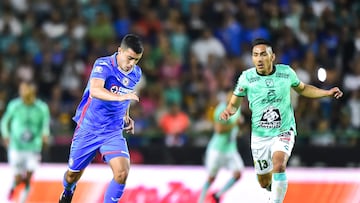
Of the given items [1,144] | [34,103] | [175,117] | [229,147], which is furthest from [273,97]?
[1,144]

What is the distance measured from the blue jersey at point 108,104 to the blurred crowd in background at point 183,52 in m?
6.74

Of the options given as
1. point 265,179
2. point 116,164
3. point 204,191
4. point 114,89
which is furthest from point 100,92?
point 204,191

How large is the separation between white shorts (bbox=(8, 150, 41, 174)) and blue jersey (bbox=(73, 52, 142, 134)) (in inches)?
183

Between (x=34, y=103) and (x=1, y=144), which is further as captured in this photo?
(x=1, y=144)

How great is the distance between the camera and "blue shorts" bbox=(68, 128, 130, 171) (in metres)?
10.0

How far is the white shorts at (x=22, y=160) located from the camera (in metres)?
14.8

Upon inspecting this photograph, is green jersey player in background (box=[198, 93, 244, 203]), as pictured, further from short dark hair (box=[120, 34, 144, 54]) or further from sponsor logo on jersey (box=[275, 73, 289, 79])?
short dark hair (box=[120, 34, 144, 54])

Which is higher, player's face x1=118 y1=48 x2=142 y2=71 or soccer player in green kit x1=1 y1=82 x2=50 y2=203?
player's face x1=118 y1=48 x2=142 y2=71

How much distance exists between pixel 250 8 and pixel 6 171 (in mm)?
6412

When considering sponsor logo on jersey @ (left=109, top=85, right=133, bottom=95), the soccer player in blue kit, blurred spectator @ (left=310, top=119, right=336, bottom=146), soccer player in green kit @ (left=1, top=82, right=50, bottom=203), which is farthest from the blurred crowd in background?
sponsor logo on jersey @ (left=109, top=85, right=133, bottom=95)

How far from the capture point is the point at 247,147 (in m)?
16.7

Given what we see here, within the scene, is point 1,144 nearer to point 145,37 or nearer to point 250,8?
point 145,37

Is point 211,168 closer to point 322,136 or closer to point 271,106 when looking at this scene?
point 322,136

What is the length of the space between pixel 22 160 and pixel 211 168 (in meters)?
3.10
